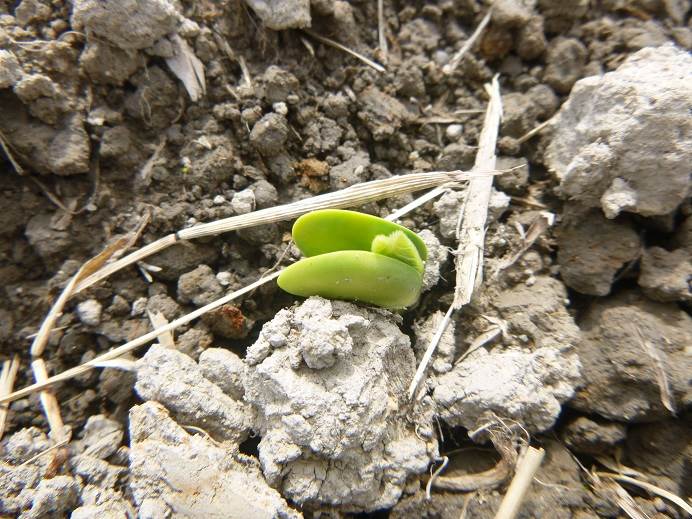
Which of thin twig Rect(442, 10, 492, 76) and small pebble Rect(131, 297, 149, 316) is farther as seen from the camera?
thin twig Rect(442, 10, 492, 76)

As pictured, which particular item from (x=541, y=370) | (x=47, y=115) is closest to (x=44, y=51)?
(x=47, y=115)

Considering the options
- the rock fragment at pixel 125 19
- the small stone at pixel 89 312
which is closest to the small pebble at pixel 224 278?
the small stone at pixel 89 312

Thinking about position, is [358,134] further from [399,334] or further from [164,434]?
[164,434]

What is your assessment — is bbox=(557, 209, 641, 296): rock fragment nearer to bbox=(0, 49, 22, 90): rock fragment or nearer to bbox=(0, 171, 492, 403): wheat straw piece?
bbox=(0, 171, 492, 403): wheat straw piece

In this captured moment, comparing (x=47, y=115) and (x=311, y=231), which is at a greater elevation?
(x=47, y=115)

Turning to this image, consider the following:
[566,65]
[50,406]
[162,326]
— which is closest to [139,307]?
[162,326]

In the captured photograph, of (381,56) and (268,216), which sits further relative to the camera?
(381,56)

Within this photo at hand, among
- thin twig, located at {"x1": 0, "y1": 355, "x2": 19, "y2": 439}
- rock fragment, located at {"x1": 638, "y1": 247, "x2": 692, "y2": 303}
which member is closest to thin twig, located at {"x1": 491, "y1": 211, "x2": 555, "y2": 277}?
rock fragment, located at {"x1": 638, "y1": 247, "x2": 692, "y2": 303}
